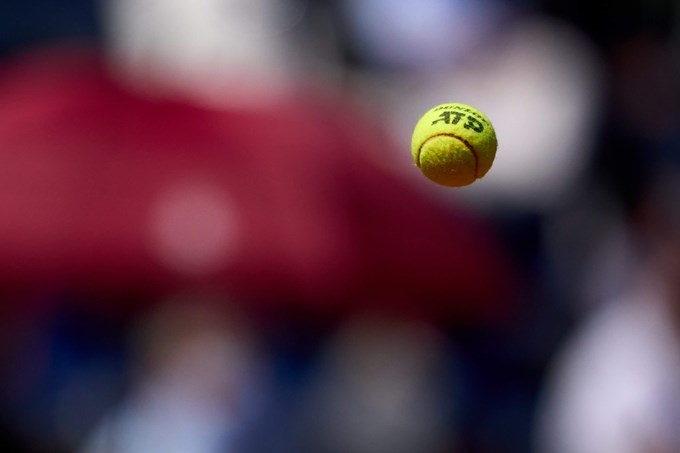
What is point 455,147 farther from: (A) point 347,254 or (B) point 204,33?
(B) point 204,33

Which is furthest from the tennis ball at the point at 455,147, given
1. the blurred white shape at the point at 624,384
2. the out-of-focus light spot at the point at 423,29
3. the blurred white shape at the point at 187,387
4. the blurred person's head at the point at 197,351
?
the out-of-focus light spot at the point at 423,29

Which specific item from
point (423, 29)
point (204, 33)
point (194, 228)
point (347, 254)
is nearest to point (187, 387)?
point (194, 228)

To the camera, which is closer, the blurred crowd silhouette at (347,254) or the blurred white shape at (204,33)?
the blurred crowd silhouette at (347,254)

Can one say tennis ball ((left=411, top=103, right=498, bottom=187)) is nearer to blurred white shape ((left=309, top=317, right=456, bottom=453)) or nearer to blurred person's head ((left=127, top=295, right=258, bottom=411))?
blurred person's head ((left=127, top=295, right=258, bottom=411))

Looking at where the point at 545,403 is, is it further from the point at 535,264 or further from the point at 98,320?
the point at 98,320

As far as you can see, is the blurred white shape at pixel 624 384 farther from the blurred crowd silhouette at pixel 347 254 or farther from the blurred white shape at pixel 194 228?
the blurred white shape at pixel 194 228

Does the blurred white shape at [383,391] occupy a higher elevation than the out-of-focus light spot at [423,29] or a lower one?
lower

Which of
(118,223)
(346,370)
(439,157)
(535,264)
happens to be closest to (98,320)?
(118,223)
